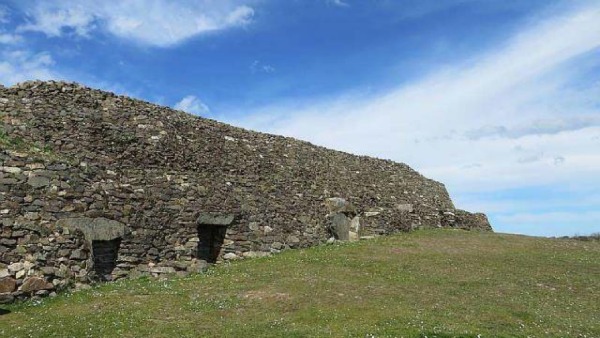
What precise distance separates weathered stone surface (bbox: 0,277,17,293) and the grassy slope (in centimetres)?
85

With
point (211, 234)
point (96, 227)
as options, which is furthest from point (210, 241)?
point (96, 227)

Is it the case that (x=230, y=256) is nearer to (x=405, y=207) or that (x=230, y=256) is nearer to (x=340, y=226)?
(x=340, y=226)

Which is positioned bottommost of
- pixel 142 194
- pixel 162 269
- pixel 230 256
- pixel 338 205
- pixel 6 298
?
pixel 6 298

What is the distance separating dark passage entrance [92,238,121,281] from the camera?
2188cm

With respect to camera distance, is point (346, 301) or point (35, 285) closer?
point (346, 301)

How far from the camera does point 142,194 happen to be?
81.0 feet

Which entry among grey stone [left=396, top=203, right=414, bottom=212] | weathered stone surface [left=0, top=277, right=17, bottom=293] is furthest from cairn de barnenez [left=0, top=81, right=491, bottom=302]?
grey stone [left=396, top=203, right=414, bottom=212]

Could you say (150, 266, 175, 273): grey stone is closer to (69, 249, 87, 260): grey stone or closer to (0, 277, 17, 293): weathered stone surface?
(69, 249, 87, 260): grey stone

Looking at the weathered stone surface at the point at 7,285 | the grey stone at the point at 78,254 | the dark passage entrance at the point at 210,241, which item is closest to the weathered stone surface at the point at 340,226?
the dark passage entrance at the point at 210,241

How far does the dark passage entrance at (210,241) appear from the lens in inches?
1059

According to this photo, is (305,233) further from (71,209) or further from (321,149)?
(71,209)

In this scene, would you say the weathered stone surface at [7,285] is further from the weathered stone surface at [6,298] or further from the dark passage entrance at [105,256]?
the dark passage entrance at [105,256]

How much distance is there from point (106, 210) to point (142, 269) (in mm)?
3167

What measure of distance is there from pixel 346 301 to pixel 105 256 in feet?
37.0
